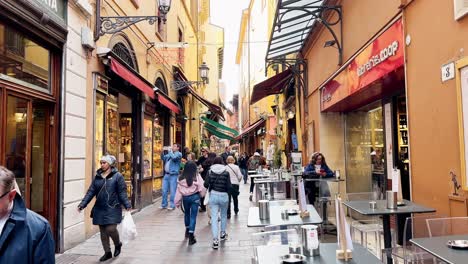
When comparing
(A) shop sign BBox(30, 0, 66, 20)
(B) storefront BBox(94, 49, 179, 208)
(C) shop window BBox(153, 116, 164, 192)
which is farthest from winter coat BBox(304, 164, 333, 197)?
(C) shop window BBox(153, 116, 164, 192)

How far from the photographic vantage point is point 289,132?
1930cm

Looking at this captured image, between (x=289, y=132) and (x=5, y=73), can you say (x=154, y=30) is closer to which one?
(x=289, y=132)

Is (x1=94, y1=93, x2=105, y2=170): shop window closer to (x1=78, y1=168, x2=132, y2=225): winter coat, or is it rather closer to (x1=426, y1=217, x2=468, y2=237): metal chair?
(x1=78, y1=168, x2=132, y2=225): winter coat

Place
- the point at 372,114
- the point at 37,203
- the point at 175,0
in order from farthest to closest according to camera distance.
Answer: the point at 175,0 → the point at 372,114 → the point at 37,203

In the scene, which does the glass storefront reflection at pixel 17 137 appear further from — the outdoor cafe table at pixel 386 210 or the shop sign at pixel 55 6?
the outdoor cafe table at pixel 386 210

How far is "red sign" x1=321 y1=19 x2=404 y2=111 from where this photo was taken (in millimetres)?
6148

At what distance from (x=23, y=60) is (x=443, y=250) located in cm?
617

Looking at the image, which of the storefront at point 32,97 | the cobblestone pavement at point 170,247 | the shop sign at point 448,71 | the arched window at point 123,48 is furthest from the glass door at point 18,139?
the shop sign at point 448,71

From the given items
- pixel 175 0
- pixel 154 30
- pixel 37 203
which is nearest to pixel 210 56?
pixel 175 0

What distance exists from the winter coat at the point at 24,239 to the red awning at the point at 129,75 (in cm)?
675

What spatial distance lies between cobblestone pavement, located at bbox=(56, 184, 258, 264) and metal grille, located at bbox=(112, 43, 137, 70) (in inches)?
168

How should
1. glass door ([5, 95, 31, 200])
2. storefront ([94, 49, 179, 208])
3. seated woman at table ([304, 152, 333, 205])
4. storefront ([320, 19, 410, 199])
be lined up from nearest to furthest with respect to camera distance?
1. glass door ([5, 95, 31, 200])
2. storefront ([320, 19, 410, 199])
3. seated woman at table ([304, 152, 333, 205])
4. storefront ([94, 49, 179, 208])

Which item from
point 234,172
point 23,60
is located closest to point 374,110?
point 234,172

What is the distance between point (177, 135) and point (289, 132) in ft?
17.0
